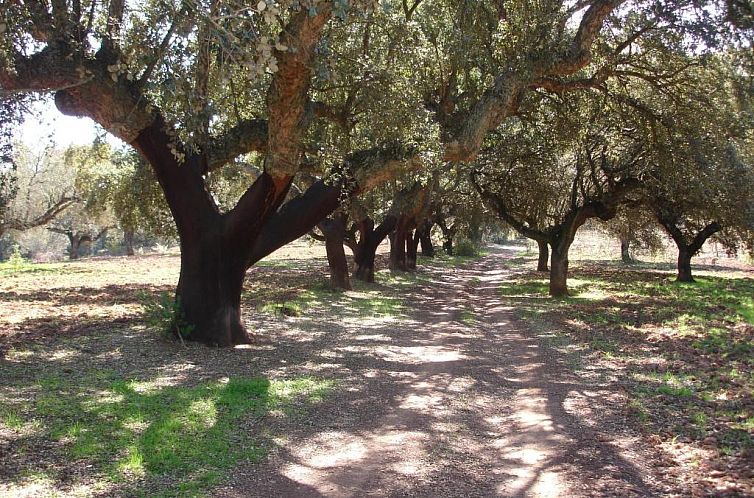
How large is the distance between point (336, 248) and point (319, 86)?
9.16 meters

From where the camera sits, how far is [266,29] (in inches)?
299

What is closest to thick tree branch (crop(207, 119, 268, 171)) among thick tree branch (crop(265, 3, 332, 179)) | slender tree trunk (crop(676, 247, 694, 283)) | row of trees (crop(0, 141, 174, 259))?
thick tree branch (crop(265, 3, 332, 179))

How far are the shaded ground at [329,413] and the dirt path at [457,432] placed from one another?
2 cm

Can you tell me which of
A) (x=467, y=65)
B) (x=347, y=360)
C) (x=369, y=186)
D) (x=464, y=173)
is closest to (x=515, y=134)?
(x=464, y=173)

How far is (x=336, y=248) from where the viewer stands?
19656mm

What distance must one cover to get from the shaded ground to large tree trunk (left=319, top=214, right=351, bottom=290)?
277 inches

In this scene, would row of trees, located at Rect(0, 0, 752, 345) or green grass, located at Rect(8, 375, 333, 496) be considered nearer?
green grass, located at Rect(8, 375, 333, 496)

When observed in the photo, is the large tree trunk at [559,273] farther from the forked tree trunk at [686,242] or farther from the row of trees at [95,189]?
the row of trees at [95,189]

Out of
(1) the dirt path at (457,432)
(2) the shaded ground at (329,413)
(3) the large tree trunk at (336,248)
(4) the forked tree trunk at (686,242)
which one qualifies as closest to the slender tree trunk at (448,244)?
(4) the forked tree trunk at (686,242)

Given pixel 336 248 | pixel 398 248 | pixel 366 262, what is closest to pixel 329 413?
pixel 336 248

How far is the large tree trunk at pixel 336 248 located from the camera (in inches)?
763

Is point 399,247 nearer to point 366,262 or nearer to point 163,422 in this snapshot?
point 366,262

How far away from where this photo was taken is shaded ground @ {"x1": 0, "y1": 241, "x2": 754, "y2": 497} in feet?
15.2

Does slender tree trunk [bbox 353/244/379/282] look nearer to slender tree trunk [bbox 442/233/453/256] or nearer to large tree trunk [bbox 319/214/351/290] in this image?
large tree trunk [bbox 319/214/351/290]
